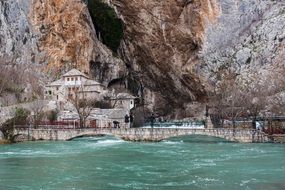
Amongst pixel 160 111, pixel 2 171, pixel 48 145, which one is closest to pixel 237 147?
pixel 48 145

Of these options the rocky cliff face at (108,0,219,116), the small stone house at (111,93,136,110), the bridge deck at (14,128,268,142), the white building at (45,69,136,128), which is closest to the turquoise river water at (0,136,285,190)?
the bridge deck at (14,128,268,142)

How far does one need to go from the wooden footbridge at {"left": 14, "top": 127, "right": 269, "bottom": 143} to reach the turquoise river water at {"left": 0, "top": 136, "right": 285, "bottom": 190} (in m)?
3.17

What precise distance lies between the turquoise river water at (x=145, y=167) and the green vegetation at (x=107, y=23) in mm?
39779

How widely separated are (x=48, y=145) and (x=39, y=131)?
7.76m

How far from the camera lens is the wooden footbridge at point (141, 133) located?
56.9 meters

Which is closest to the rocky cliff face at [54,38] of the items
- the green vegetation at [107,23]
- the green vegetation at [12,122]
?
the green vegetation at [107,23]

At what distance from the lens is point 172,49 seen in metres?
89.8

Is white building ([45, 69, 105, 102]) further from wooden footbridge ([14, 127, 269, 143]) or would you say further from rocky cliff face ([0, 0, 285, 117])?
wooden footbridge ([14, 127, 269, 143])

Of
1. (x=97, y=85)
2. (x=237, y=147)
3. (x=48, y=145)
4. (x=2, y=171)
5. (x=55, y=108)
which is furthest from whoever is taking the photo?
(x=97, y=85)

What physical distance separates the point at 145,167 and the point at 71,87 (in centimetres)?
4935

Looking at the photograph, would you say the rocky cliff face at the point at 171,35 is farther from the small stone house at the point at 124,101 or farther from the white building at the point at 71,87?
the white building at the point at 71,87

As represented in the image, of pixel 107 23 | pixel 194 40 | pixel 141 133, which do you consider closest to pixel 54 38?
pixel 107 23

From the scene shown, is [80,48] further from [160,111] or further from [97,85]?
[160,111]

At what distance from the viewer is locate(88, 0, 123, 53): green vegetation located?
90250 mm
